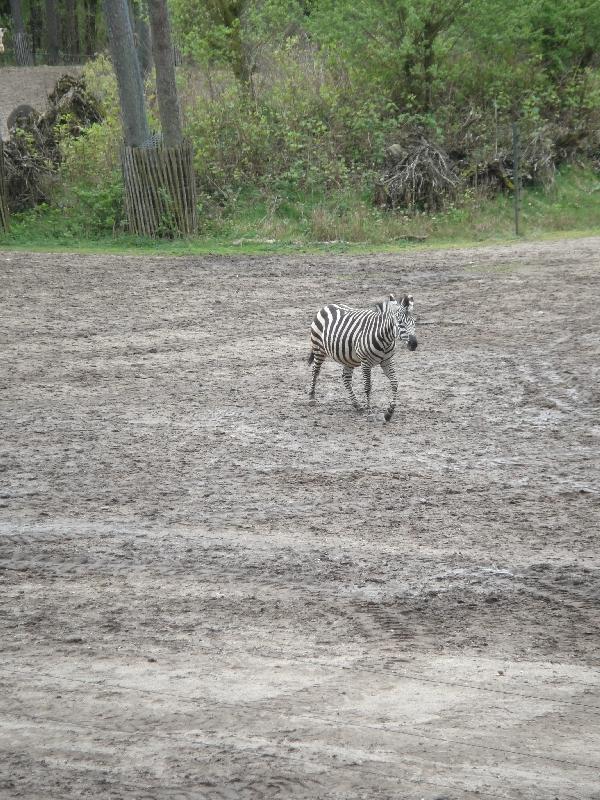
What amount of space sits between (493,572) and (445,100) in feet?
76.7

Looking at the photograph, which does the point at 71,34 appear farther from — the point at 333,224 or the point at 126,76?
the point at 333,224

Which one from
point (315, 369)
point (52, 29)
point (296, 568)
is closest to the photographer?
point (296, 568)

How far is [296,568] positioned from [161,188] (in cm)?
1945

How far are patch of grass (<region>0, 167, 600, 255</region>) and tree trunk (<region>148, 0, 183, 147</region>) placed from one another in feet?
6.57

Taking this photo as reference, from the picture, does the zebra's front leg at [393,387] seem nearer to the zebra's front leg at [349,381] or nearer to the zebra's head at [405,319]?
the zebra's front leg at [349,381]

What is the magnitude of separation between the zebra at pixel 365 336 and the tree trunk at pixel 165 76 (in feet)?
50.3

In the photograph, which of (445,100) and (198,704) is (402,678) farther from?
(445,100)

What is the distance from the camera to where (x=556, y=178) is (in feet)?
91.2

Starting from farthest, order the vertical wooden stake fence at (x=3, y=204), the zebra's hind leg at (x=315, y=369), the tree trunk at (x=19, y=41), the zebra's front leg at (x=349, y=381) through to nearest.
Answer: the tree trunk at (x=19, y=41)
the vertical wooden stake fence at (x=3, y=204)
the zebra's hind leg at (x=315, y=369)
the zebra's front leg at (x=349, y=381)

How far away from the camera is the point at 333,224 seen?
25469 mm

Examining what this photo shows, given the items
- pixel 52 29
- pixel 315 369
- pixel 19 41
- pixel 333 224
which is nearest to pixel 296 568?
pixel 315 369

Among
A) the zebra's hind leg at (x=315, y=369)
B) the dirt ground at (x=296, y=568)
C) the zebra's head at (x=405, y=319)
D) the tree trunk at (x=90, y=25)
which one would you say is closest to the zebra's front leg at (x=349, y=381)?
the dirt ground at (x=296, y=568)

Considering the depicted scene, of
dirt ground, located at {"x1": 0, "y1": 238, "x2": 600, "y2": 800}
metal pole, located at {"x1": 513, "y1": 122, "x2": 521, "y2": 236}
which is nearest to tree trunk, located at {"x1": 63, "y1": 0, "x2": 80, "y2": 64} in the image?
metal pole, located at {"x1": 513, "y1": 122, "x2": 521, "y2": 236}

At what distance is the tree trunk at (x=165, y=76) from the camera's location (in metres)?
26.8
